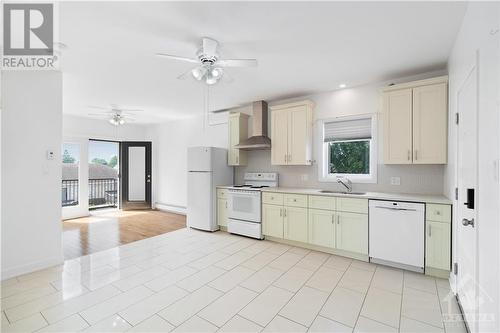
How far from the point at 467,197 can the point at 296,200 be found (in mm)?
2207

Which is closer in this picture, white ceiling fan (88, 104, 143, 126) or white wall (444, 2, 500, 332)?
white wall (444, 2, 500, 332)

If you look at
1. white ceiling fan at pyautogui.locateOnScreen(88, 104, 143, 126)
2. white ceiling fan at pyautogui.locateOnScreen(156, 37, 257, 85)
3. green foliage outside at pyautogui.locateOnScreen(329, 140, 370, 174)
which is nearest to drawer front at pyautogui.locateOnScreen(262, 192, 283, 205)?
green foliage outside at pyautogui.locateOnScreen(329, 140, 370, 174)

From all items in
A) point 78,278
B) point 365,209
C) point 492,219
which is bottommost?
point 78,278

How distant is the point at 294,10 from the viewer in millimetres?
1976

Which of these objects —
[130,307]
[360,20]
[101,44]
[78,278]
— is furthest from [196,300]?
[360,20]

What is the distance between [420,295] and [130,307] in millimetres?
2852

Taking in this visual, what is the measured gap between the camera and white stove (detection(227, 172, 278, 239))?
164 inches

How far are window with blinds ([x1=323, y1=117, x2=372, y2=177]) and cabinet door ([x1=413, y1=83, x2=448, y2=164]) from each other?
28.8 inches

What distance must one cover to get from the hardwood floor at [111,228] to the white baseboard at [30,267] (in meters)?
0.26

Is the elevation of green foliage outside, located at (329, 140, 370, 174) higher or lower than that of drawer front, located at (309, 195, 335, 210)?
higher

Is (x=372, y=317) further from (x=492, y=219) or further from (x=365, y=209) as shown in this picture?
(x=365, y=209)

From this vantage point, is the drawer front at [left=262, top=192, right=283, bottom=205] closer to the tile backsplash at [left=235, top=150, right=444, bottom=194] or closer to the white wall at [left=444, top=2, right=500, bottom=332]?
the tile backsplash at [left=235, top=150, right=444, bottom=194]

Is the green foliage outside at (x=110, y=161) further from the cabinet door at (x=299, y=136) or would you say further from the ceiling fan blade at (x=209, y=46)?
the ceiling fan blade at (x=209, y=46)

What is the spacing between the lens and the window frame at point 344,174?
3.64 meters
